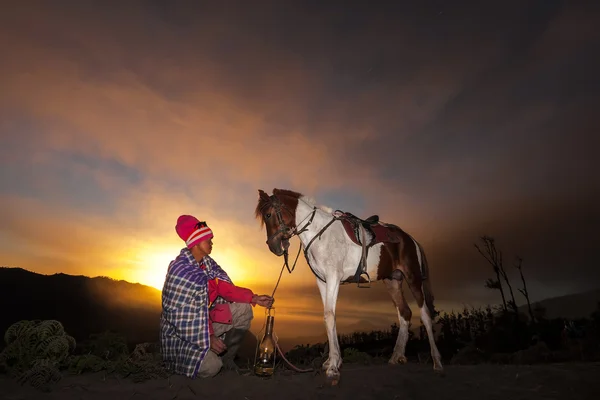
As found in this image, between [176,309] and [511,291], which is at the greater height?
[511,291]

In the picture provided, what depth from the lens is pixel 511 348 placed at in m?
20.2

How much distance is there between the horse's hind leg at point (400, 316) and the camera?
630 cm

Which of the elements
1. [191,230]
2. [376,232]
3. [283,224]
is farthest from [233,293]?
[376,232]

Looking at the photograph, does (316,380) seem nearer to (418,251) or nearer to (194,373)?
(194,373)

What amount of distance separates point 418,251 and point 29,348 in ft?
22.3

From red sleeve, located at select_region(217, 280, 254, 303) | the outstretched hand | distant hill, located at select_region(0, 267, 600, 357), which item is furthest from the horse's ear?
distant hill, located at select_region(0, 267, 600, 357)

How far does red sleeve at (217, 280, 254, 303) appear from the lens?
458 cm

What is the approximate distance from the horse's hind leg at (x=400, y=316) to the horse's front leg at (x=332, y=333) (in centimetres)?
209

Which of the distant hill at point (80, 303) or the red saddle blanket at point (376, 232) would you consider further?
the distant hill at point (80, 303)

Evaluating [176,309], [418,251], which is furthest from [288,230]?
[418,251]

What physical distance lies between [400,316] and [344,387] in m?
3.00

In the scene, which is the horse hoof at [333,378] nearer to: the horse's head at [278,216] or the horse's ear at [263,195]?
the horse's head at [278,216]

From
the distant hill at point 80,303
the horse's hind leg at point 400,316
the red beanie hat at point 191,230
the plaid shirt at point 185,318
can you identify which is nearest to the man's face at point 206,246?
the red beanie hat at point 191,230

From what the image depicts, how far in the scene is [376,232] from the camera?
612 centimetres
